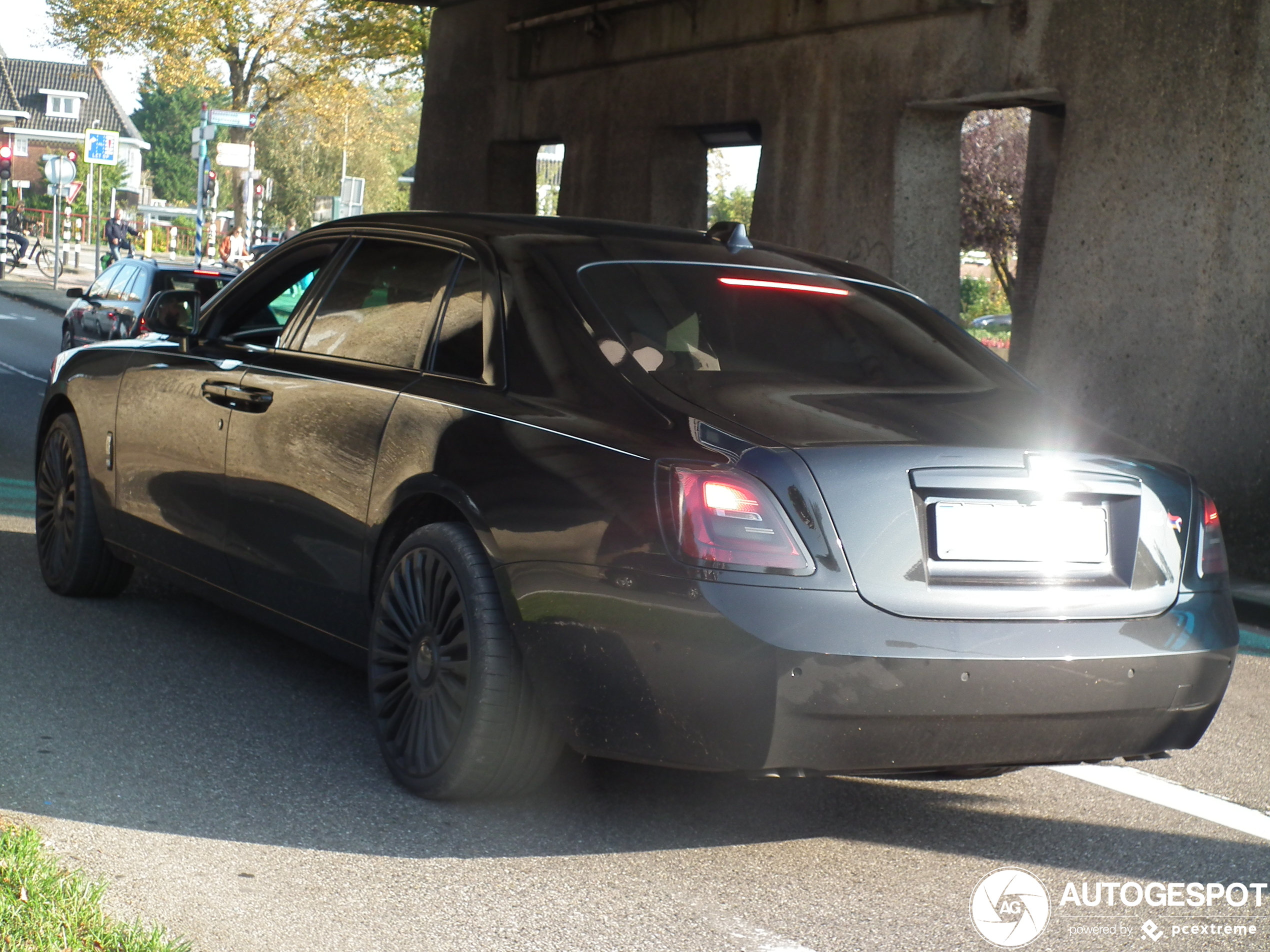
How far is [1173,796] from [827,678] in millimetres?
1818

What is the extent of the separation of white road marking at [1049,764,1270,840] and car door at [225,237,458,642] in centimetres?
213

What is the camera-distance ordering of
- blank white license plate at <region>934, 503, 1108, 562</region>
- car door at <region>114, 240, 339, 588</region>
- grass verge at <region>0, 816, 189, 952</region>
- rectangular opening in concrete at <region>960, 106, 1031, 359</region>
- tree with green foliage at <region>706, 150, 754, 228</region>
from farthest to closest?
tree with green foliage at <region>706, 150, 754, 228</region> < rectangular opening in concrete at <region>960, 106, 1031, 359</region> < car door at <region>114, 240, 339, 588</region> < blank white license plate at <region>934, 503, 1108, 562</region> < grass verge at <region>0, 816, 189, 952</region>

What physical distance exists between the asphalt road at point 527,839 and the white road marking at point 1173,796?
0.06 metres

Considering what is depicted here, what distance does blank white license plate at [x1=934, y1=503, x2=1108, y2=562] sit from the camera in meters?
3.67

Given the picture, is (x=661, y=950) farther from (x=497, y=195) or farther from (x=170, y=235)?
(x=170, y=235)

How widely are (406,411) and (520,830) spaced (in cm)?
116

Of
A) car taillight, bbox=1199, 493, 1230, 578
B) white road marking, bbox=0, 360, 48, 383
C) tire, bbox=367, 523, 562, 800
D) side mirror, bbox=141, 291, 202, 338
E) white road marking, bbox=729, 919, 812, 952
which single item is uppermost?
side mirror, bbox=141, 291, 202, 338

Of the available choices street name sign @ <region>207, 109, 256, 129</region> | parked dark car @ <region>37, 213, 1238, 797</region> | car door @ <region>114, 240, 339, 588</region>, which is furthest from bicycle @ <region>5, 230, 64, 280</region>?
parked dark car @ <region>37, 213, 1238, 797</region>

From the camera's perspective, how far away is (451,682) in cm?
416

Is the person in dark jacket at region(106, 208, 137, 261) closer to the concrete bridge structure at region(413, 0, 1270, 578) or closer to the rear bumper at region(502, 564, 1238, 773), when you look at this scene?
the concrete bridge structure at region(413, 0, 1270, 578)

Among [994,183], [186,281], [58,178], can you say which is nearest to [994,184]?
→ [994,183]

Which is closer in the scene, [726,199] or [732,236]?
[732,236]

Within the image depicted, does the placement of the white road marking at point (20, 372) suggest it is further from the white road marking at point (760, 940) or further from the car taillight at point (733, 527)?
the white road marking at point (760, 940)

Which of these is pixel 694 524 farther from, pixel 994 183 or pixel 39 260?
pixel 39 260
